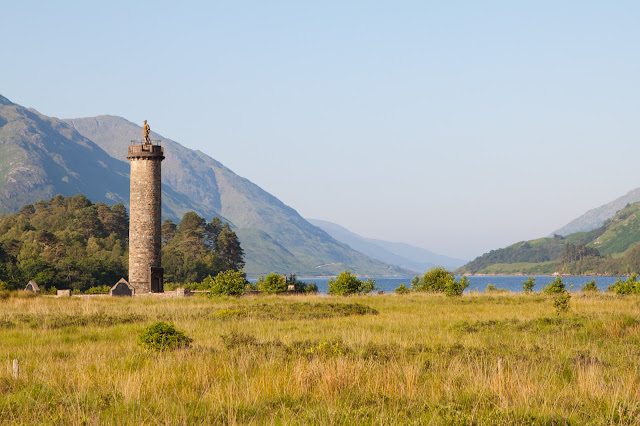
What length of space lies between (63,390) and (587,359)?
10357 millimetres

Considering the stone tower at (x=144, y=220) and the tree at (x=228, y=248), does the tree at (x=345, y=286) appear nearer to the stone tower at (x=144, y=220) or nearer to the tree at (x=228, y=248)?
the stone tower at (x=144, y=220)

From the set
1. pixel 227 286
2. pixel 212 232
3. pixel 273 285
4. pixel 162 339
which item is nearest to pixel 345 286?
pixel 273 285

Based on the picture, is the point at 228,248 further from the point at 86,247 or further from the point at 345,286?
the point at 345,286

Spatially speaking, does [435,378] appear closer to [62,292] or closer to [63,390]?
[63,390]

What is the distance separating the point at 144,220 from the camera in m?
48.4

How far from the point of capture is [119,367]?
1362cm

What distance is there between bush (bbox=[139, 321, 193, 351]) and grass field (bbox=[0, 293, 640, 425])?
1.42 feet

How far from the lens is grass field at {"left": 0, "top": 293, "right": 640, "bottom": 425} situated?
931 cm

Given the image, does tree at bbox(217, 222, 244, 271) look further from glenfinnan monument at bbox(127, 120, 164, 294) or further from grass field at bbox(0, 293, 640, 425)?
grass field at bbox(0, 293, 640, 425)

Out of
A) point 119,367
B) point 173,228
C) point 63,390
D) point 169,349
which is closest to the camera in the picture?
point 63,390

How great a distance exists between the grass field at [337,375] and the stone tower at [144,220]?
26160mm

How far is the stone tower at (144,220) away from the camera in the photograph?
158 ft

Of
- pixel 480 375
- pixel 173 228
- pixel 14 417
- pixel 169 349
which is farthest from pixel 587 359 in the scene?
pixel 173 228

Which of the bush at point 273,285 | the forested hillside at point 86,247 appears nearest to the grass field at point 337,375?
the bush at point 273,285
